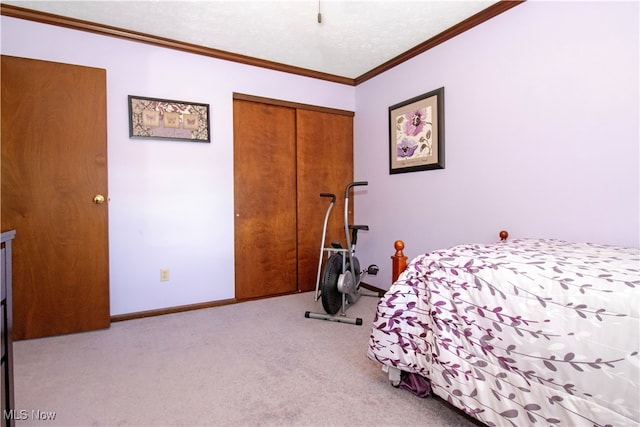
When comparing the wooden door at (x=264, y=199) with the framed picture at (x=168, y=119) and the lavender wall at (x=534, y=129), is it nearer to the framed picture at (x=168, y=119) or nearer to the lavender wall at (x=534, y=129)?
the framed picture at (x=168, y=119)

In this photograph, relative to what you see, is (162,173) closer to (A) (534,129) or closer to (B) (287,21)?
(B) (287,21)

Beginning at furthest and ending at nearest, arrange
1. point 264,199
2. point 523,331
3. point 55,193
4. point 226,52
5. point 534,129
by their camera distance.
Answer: point 264,199, point 226,52, point 55,193, point 534,129, point 523,331

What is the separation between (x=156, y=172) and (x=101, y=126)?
51cm

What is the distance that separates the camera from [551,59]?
1.94 metres

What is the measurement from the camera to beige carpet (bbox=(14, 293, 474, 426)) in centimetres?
146

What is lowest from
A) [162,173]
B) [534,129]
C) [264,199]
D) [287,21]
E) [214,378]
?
[214,378]

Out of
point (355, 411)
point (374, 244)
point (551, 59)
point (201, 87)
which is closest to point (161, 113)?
point (201, 87)

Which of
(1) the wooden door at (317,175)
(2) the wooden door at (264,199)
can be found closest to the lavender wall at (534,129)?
(1) the wooden door at (317,175)

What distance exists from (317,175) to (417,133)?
3.82ft

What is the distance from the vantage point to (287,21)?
2.43 meters

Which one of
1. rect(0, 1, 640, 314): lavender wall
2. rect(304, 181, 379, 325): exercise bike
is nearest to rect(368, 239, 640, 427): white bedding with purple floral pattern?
rect(0, 1, 640, 314): lavender wall

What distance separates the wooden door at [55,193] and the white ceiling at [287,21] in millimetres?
525

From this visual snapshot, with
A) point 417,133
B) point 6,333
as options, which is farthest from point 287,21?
point 6,333

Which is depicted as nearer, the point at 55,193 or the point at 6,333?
the point at 6,333
